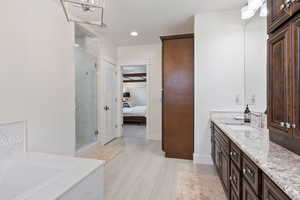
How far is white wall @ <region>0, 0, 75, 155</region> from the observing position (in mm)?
1562

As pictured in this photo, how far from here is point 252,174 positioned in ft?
3.52

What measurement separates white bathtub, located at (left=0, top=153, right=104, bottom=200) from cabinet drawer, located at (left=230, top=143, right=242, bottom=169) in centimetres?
114

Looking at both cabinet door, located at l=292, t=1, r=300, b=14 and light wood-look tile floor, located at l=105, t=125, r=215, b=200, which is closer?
cabinet door, located at l=292, t=1, r=300, b=14

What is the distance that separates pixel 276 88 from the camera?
125cm

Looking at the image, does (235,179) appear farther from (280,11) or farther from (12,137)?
(12,137)

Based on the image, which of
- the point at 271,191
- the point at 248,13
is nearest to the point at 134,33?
the point at 248,13

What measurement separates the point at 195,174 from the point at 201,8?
272cm

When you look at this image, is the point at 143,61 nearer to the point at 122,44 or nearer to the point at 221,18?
the point at 122,44

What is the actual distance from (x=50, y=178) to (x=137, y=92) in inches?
334

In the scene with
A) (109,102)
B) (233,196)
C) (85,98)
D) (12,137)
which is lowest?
(233,196)

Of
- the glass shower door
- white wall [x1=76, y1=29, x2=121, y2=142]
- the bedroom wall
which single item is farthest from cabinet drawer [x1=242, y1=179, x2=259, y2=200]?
the bedroom wall

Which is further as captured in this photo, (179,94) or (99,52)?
(99,52)

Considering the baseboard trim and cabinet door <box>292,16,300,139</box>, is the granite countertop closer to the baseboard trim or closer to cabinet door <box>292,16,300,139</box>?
cabinet door <box>292,16,300,139</box>

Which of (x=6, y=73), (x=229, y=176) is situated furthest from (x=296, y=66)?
(x=6, y=73)
